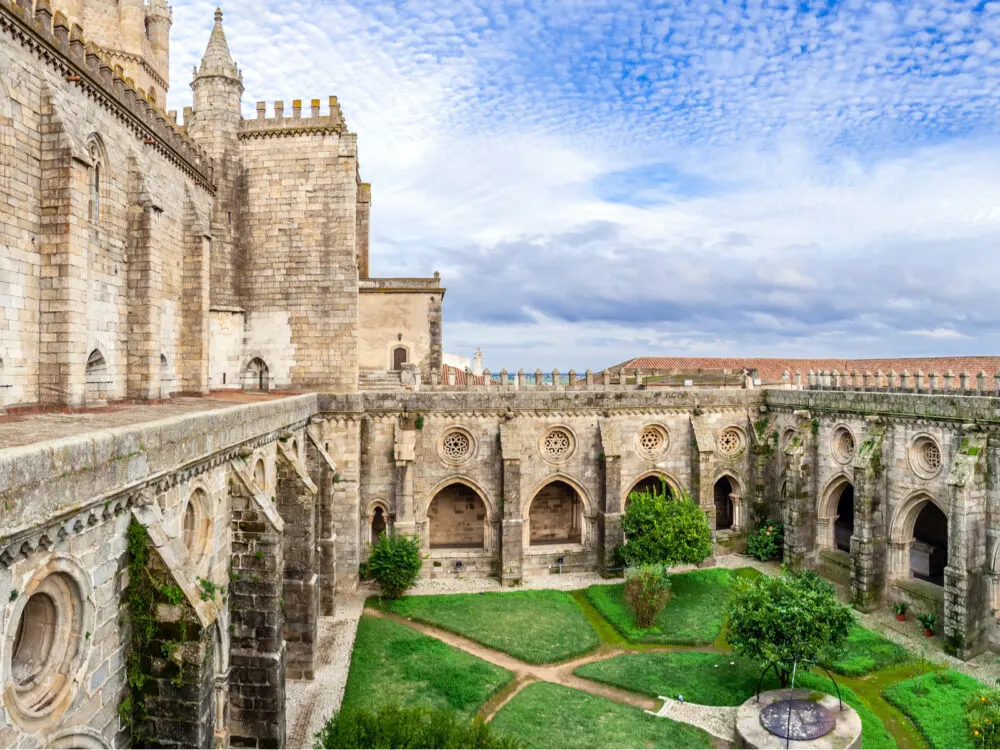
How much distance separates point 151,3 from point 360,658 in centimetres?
2793

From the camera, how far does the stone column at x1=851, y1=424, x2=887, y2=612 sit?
20859 millimetres

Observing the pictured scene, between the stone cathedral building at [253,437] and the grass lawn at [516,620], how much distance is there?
1.88 metres

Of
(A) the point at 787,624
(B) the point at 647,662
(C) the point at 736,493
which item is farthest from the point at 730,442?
(A) the point at 787,624

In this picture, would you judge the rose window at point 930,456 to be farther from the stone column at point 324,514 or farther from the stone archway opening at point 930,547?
the stone column at point 324,514

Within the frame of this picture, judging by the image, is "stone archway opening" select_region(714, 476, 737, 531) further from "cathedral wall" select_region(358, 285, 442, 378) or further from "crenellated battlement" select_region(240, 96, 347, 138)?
"crenellated battlement" select_region(240, 96, 347, 138)

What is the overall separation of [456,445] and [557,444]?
3958 millimetres

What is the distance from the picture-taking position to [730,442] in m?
27.0

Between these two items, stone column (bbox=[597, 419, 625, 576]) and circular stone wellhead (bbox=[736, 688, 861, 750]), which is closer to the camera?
circular stone wellhead (bbox=[736, 688, 861, 750])

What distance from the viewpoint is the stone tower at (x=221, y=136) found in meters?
23.9

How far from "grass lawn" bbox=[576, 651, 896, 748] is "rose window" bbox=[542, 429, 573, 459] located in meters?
8.44

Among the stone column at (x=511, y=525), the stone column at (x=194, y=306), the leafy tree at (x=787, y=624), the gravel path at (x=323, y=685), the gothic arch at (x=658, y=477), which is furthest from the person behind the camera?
the gothic arch at (x=658, y=477)

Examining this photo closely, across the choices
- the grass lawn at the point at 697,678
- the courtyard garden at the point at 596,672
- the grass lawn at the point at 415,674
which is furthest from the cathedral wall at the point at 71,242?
the grass lawn at the point at 697,678

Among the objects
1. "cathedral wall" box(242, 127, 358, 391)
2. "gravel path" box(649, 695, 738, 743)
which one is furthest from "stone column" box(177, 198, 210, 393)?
"gravel path" box(649, 695, 738, 743)

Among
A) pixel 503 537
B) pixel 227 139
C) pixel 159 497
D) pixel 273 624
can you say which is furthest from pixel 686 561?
pixel 227 139
